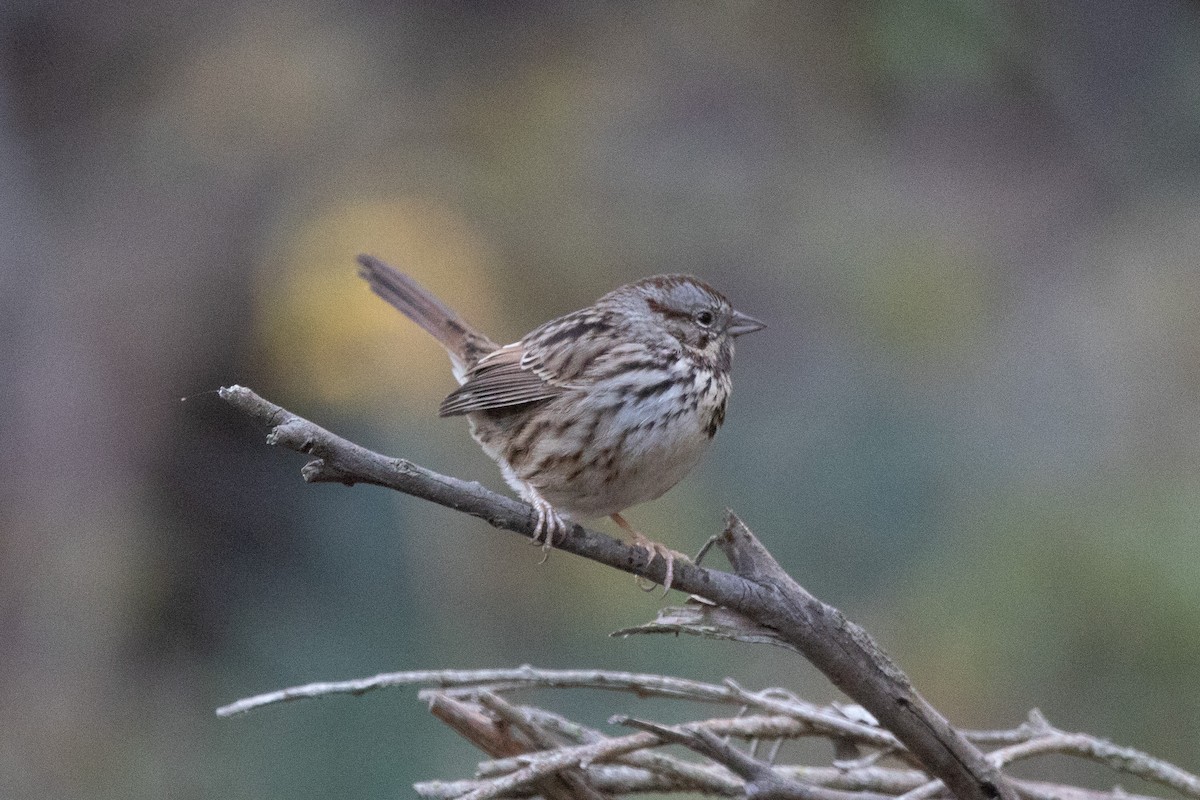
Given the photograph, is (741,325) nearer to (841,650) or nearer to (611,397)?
(611,397)

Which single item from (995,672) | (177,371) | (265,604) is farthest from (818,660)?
(177,371)

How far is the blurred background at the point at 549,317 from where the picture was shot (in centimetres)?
290

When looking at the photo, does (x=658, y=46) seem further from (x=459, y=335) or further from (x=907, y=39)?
(x=459, y=335)

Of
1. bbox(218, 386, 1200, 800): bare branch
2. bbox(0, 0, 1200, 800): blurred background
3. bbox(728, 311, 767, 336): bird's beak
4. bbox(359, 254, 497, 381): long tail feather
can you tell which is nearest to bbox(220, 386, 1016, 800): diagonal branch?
bbox(218, 386, 1200, 800): bare branch

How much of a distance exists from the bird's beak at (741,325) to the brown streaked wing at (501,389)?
43cm

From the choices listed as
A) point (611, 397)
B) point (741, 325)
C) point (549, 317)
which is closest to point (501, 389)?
point (611, 397)

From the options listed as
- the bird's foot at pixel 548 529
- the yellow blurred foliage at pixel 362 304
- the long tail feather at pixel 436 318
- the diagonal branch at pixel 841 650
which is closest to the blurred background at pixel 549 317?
the yellow blurred foliage at pixel 362 304

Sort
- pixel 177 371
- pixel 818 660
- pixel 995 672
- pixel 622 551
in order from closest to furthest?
pixel 818 660 → pixel 622 551 → pixel 995 672 → pixel 177 371

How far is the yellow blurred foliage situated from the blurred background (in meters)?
0.01

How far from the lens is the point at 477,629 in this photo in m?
2.96

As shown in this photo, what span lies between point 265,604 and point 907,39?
2168 millimetres

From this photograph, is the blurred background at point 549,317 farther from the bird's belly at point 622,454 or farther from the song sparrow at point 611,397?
the bird's belly at point 622,454

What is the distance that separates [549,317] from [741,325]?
704 mm

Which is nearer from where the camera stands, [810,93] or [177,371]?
[177,371]
